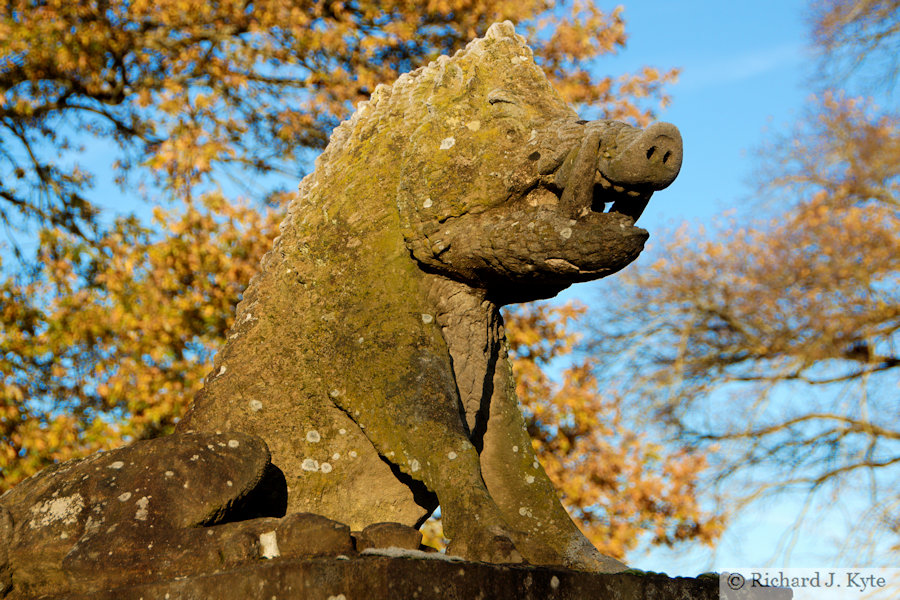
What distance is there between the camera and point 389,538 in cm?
271

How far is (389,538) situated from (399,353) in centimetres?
72

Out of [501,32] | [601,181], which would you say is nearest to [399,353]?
[601,181]

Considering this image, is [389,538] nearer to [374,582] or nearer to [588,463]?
[374,582]

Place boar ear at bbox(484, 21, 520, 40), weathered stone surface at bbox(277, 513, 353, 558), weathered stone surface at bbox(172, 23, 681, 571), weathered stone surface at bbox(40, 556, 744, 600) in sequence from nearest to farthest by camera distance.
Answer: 1. weathered stone surface at bbox(40, 556, 744, 600)
2. weathered stone surface at bbox(277, 513, 353, 558)
3. weathered stone surface at bbox(172, 23, 681, 571)
4. boar ear at bbox(484, 21, 520, 40)

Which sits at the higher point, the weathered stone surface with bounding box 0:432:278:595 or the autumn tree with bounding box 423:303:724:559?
the autumn tree with bounding box 423:303:724:559

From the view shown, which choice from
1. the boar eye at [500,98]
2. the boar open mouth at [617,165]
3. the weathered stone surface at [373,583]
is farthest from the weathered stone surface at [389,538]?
the boar eye at [500,98]

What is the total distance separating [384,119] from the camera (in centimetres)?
375

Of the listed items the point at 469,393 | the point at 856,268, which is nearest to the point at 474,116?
the point at 469,393

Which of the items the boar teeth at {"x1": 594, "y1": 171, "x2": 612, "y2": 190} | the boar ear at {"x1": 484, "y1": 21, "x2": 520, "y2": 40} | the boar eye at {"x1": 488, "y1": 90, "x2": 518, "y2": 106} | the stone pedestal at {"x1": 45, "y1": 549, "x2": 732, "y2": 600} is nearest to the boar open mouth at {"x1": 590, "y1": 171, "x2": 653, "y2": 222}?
the boar teeth at {"x1": 594, "y1": 171, "x2": 612, "y2": 190}

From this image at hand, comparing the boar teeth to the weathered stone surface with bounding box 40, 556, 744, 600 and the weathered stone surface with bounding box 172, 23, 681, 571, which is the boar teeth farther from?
the weathered stone surface with bounding box 40, 556, 744, 600

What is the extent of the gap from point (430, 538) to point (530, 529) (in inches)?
228

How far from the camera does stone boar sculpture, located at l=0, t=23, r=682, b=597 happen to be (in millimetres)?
2846

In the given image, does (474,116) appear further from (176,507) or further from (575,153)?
(176,507)

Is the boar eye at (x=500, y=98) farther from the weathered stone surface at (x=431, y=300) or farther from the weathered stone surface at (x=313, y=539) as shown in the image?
the weathered stone surface at (x=313, y=539)
